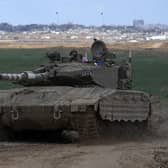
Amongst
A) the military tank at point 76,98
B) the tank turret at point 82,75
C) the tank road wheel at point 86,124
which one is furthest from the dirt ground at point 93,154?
the tank turret at point 82,75

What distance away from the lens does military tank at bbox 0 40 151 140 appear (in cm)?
1848

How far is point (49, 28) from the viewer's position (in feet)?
593

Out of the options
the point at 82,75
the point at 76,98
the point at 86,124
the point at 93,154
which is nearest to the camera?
the point at 93,154

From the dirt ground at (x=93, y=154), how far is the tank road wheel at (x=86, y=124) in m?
0.25

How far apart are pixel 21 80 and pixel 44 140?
1.72m

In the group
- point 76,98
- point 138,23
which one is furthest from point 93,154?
point 138,23

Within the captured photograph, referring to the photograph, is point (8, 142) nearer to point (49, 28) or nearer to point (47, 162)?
point (47, 162)

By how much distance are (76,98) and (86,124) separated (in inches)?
25.9

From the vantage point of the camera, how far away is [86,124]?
18.5 metres

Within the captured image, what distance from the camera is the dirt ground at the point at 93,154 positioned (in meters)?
14.8

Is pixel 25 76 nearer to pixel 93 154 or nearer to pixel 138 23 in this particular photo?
pixel 93 154

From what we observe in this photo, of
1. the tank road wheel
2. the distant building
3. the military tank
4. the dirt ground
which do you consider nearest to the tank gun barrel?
the military tank

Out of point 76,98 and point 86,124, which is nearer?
point 86,124

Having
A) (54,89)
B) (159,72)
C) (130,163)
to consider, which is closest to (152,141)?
(54,89)
